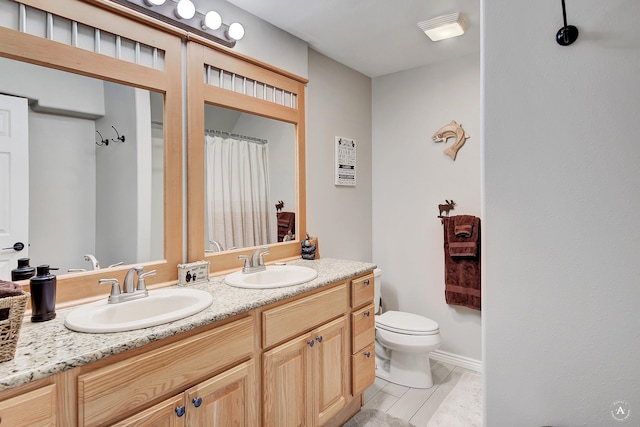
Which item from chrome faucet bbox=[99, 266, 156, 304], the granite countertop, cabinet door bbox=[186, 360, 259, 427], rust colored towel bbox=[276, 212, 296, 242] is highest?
rust colored towel bbox=[276, 212, 296, 242]

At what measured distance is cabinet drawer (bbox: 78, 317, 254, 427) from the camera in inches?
38.6

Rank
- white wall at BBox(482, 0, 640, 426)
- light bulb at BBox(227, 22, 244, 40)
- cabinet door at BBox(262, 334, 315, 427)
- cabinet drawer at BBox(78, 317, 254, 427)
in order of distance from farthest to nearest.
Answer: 1. light bulb at BBox(227, 22, 244, 40)
2. cabinet door at BBox(262, 334, 315, 427)
3. cabinet drawer at BBox(78, 317, 254, 427)
4. white wall at BBox(482, 0, 640, 426)

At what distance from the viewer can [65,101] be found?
1.41 m

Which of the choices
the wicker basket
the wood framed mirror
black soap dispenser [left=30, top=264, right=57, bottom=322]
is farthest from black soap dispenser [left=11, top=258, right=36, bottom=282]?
the wood framed mirror

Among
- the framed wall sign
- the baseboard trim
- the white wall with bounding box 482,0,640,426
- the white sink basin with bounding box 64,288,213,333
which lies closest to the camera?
the white wall with bounding box 482,0,640,426

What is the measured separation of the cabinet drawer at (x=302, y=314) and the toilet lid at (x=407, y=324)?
2.17 feet

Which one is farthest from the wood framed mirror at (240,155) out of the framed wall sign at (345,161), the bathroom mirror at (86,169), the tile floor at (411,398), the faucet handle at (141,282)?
the tile floor at (411,398)

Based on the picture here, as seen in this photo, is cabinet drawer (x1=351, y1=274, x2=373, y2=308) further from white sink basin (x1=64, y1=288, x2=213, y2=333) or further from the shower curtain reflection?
white sink basin (x1=64, y1=288, x2=213, y2=333)

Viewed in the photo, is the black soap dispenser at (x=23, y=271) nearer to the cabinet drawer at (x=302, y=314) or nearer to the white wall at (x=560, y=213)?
the cabinet drawer at (x=302, y=314)

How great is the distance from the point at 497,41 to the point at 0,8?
167 cm

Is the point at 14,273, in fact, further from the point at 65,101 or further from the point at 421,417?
the point at 421,417

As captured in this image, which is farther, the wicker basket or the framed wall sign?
the framed wall sign

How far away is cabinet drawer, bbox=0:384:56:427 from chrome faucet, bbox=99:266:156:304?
1.66ft

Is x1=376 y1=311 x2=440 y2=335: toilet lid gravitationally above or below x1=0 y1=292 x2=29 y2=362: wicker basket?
below
